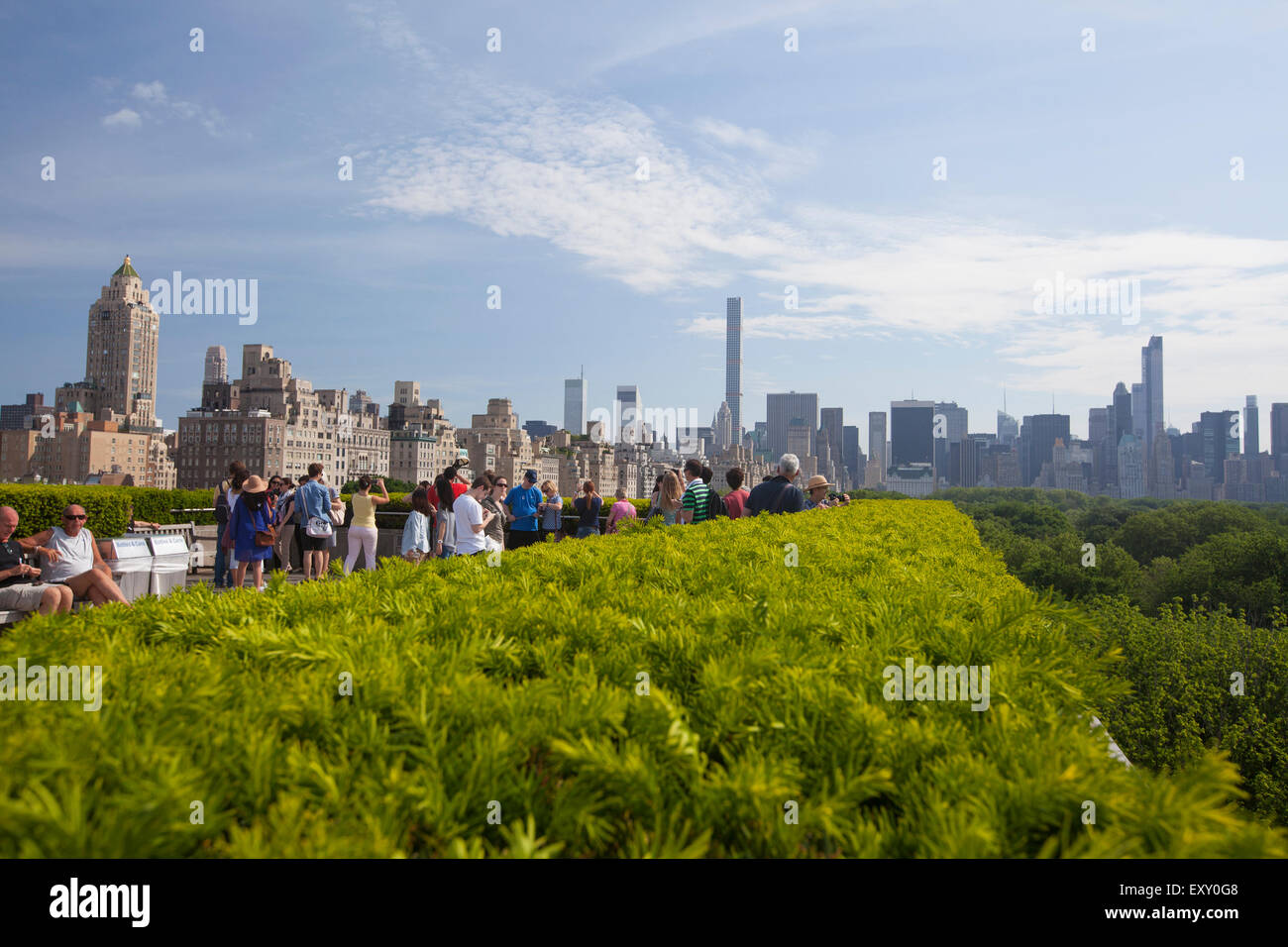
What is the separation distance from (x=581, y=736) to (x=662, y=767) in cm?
24

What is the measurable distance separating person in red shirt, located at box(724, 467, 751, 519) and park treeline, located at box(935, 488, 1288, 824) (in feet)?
16.0

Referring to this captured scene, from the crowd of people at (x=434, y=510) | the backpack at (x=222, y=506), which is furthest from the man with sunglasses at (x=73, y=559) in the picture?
the backpack at (x=222, y=506)

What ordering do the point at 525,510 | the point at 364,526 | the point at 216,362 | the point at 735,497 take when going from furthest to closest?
the point at 216,362 → the point at 735,497 → the point at 525,510 → the point at 364,526

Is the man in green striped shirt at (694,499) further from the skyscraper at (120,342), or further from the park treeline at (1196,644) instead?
the skyscraper at (120,342)

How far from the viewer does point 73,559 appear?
9.56 meters

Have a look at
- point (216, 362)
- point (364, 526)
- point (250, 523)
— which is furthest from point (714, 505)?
point (216, 362)

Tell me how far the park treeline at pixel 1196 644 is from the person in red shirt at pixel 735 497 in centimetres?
487

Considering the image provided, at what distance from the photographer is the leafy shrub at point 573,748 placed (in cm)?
183

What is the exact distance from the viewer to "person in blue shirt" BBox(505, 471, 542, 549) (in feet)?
48.6

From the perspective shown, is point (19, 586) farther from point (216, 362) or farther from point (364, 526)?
point (216, 362)

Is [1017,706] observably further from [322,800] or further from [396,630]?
[396,630]

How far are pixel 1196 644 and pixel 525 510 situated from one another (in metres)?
44.4

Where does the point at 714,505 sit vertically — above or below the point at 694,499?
below

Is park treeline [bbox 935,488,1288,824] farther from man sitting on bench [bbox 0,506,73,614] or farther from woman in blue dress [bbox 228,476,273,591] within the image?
woman in blue dress [bbox 228,476,273,591]
